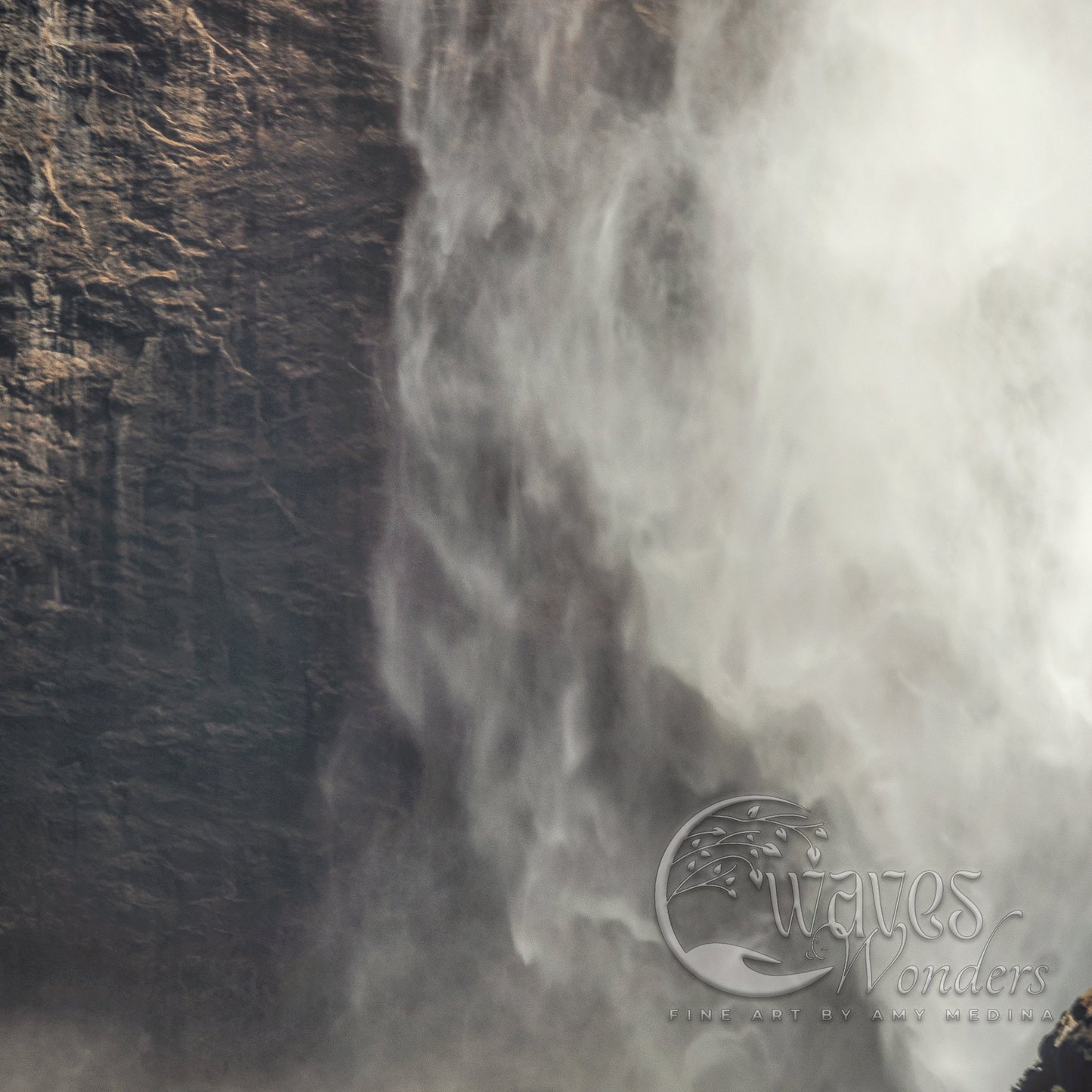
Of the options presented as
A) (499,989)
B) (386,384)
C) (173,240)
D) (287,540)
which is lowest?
(499,989)

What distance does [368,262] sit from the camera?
3.20 metres

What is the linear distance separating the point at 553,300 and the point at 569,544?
85 cm

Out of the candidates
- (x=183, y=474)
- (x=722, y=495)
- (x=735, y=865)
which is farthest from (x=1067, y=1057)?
(x=183, y=474)

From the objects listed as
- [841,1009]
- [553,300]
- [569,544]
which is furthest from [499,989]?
[553,300]

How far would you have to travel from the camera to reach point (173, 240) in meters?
3.11

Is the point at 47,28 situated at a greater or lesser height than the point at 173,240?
greater

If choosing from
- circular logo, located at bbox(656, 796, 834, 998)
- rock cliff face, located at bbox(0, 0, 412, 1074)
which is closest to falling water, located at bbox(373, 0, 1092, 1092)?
circular logo, located at bbox(656, 796, 834, 998)

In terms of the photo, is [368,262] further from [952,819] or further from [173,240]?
[952,819]

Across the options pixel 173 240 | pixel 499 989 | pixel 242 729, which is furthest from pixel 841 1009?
pixel 173 240

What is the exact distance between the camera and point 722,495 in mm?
3395

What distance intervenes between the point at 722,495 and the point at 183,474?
1844 mm

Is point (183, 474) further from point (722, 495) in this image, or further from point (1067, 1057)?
point (1067, 1057)

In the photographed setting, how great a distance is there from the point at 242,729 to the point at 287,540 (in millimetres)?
643

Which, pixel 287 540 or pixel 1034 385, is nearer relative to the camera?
pixel 287 540
